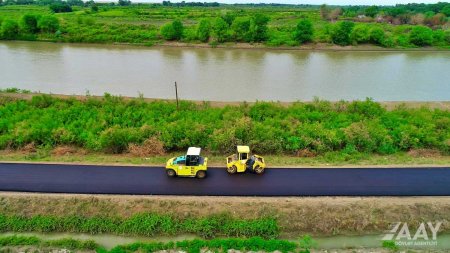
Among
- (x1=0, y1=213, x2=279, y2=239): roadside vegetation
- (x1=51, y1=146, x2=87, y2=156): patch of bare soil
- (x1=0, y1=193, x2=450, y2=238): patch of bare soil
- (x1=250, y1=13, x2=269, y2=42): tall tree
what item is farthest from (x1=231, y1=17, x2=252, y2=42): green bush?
(x1=0, y1=213, x2=279, y2=239): roadside vegetation

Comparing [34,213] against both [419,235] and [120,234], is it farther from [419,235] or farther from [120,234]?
[419,235]

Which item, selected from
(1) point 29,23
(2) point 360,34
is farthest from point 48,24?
(2) point 360,34

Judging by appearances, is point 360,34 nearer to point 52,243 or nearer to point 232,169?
point 232,169

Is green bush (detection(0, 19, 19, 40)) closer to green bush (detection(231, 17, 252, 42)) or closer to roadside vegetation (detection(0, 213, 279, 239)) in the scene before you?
green bush (detection(231, 17, 252, 42))

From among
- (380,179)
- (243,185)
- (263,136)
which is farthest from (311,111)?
(243,185)

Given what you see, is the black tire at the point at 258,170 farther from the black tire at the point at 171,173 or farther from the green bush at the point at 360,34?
the green bush at the point at 360,34

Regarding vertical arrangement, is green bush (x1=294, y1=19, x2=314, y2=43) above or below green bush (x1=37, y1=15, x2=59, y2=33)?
below

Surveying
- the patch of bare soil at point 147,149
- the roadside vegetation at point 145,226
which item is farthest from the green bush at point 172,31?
the roadside vegetation at point 145,226
